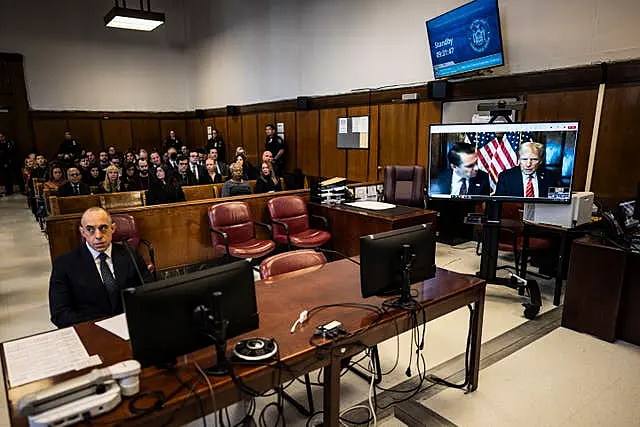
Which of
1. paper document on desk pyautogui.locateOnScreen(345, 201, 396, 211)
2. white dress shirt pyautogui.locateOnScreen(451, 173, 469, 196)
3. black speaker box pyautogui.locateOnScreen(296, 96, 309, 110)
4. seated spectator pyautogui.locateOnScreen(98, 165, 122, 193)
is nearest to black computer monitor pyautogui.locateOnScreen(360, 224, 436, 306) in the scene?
white dress shirt pyautogui.locateOnScreen(451, 173, 469, 196)

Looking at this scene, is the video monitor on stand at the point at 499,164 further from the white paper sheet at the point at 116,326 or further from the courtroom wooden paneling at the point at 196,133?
the courtroom wooden paneling at the point at 196,133

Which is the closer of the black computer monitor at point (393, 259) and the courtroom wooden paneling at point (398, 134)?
the black computer monitor at point (393, 259)

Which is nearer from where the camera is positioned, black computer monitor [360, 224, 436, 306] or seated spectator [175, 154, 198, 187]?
black computer monitor [360, 224, 436, 306]

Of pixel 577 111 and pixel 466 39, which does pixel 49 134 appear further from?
pixel 577 111

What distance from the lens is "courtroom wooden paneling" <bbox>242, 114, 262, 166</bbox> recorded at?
11188 mm

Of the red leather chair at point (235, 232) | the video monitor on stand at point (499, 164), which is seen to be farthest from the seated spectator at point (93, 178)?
the video monitor on stand at point (499, 164)

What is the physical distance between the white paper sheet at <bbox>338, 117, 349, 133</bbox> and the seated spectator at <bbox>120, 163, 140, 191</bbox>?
3.95 m

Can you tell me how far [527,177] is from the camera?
3.46 metres

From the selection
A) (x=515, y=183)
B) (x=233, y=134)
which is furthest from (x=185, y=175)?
(x=515, y=183)

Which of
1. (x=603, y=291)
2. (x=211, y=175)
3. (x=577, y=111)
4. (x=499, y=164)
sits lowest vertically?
(x=603, y=291)

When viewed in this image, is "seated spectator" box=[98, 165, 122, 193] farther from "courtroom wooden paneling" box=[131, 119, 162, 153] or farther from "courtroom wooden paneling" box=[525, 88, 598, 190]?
"courtroom wooden paneling" box=[131, 119, 162, 153]

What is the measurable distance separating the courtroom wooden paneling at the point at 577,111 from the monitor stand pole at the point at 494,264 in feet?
6.50

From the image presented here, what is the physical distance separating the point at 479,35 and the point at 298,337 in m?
5.18

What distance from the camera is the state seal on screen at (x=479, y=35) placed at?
17.7ft
